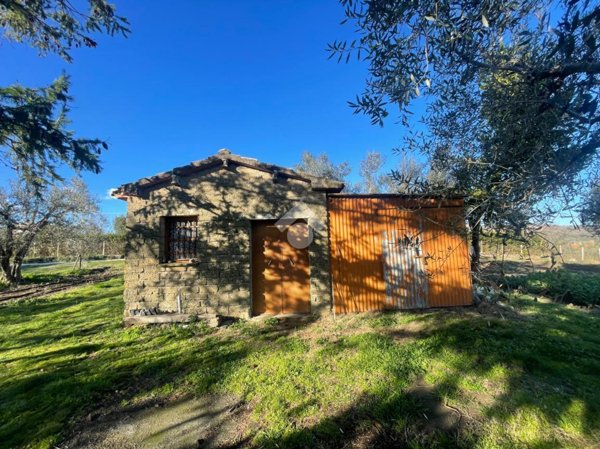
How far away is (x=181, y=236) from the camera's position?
7773 mm

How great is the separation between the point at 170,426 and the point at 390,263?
6.04m

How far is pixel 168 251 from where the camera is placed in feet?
25.3

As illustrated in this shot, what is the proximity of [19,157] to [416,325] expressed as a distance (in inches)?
408

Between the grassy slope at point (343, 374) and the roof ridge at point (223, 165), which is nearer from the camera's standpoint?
the grassy slope at point (343, 374)

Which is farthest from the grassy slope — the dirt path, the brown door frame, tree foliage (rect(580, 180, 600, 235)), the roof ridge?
the dirt path

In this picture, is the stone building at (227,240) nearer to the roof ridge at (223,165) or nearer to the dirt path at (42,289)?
the roof ridge at (223,165)

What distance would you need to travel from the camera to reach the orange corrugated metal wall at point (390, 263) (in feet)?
24.5

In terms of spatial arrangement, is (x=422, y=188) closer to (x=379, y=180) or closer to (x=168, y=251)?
(x=168, y=251)

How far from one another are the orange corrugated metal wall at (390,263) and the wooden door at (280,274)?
36.3 inches

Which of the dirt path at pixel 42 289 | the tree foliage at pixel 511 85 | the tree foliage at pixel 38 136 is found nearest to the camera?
the tree foliage at pixel 511 85

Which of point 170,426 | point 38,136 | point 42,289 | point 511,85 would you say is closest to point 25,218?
point 42,289

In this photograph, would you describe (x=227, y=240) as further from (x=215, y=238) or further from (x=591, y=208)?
(x=591, y=208)

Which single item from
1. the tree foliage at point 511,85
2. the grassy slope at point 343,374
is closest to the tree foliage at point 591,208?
the tree foliage at point 511,85

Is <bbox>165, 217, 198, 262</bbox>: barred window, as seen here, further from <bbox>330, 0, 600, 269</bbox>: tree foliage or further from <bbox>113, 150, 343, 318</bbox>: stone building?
<bbox>330, 0, 600, 269</bbox>: tree foliage
